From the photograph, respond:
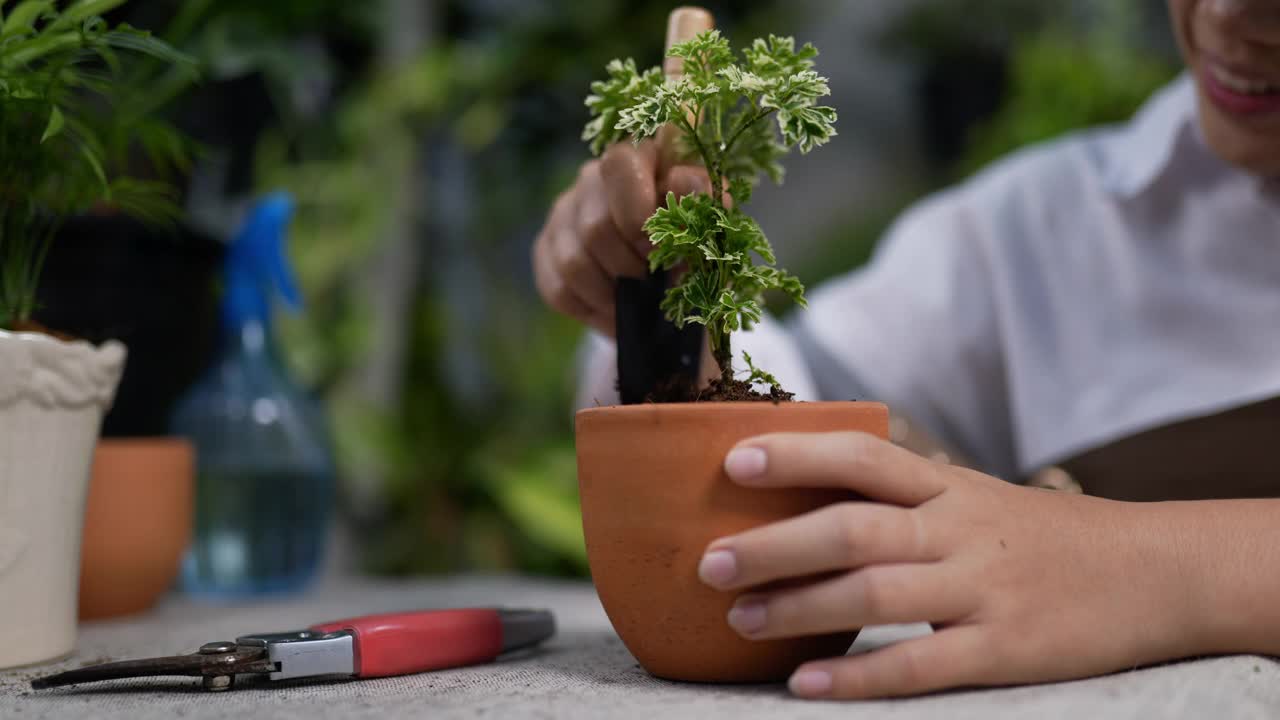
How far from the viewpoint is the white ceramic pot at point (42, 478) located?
0.53 m

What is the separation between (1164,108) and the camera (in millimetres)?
1134

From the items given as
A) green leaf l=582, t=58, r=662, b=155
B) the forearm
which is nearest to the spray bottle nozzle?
green leaf l=582, t=58, r=662, b=155

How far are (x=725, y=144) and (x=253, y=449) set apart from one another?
699mm

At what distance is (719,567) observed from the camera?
1.39ft

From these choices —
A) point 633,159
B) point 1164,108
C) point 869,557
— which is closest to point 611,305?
point 633,159

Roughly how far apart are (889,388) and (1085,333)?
236 millimetres

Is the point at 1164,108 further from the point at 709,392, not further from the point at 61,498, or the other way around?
the point at 61,498

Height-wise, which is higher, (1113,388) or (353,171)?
(353,171)

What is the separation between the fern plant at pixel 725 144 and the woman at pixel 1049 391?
0.07m

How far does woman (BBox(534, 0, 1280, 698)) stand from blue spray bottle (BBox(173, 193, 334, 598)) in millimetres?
361

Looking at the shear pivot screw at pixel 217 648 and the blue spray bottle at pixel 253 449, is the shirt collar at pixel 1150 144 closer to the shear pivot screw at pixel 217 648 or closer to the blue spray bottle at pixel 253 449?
the blue spray bottle at pixel 253 449

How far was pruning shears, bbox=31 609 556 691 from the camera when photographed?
49cm

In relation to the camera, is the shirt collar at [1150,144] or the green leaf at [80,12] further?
the shirt collar at [1150,144]

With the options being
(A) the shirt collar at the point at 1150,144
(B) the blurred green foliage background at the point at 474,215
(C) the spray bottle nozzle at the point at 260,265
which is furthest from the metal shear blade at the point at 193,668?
(B) the blurred green foliage background at the point at 474,215
